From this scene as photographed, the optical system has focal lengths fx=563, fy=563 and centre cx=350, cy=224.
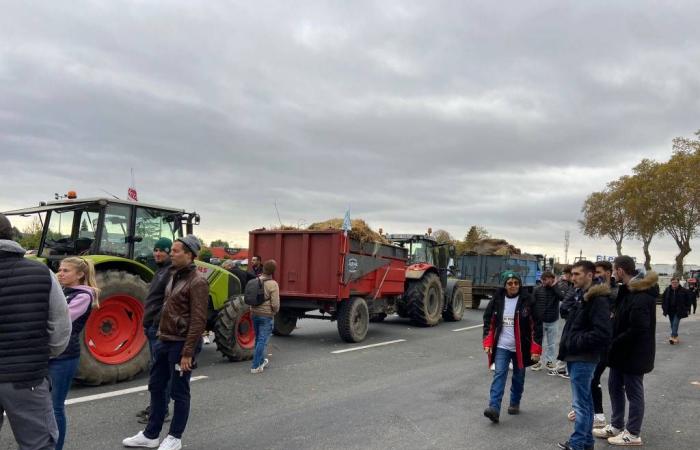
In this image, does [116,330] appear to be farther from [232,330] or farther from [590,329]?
[590,329]

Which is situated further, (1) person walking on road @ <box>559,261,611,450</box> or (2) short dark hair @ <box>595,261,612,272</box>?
(2) short dark hair @ <box>595,261,612,272</box>

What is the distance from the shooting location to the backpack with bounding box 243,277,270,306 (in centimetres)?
782

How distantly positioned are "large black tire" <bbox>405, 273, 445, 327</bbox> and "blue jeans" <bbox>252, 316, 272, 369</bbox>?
6.53 metres

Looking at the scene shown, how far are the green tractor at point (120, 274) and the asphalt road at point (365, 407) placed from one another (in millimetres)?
344

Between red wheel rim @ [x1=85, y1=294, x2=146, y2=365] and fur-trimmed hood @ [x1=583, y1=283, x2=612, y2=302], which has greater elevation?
fur-trimmed hood @ [x1=583, y1=283, x2=612, y2=302]

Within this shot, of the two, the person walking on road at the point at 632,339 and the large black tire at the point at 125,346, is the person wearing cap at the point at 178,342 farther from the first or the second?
the person walking on road at the point at 632,339

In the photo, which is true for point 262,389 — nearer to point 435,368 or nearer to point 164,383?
point 164,383

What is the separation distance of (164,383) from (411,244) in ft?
37.0

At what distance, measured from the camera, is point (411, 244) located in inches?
606

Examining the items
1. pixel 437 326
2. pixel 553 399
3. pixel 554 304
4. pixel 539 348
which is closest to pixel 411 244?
pixel 437 326

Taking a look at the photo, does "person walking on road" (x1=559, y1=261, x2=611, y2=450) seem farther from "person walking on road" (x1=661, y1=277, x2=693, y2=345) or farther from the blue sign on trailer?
the blue sign on trailer

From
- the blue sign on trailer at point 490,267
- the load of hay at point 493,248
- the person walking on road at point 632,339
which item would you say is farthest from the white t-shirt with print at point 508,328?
the load of hay at point 493,248

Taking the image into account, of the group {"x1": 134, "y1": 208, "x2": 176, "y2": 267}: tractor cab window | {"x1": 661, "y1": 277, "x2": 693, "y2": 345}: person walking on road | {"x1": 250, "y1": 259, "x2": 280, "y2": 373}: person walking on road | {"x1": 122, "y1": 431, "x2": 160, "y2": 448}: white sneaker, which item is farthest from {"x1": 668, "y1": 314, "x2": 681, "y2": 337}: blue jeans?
{"x1": 122, "y1": 431, "x2": 160, "y2": 448}: white sneaker

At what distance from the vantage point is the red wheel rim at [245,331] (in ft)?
28.2
